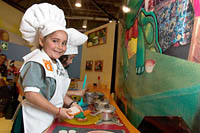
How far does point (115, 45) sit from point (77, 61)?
1.45 meters

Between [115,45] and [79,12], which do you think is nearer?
[115,45]

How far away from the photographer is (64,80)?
114cm

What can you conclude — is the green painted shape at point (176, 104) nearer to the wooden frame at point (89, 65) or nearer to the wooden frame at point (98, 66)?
the wooden frame at point (98, 66)

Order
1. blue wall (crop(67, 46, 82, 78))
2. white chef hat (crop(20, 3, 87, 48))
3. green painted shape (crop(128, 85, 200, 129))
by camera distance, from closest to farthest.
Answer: green painted shape (crop(128, 85, 200, 129))
white chef hat (crop(20, 3, 87, 48))
blue wall (crop(67, 46, 82, 78))

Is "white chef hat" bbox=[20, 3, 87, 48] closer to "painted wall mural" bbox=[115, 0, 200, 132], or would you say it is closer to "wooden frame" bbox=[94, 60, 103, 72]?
"painted wall mural" bbox=[115, 0, 200, 132]

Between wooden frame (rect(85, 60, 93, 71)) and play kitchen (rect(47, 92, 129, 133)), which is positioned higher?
wooden frame (rect(85, 60, 93, 71))

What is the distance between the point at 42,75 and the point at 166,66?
0.70 meters

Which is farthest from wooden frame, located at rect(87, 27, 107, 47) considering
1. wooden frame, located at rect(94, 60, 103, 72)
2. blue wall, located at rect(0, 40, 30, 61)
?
blue wall, located at rect(0, 40, 30, 61)

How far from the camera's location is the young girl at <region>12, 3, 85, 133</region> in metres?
0.88

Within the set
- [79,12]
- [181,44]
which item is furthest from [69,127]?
[79,12]

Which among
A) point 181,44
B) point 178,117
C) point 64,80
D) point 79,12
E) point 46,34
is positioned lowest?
point 178,117

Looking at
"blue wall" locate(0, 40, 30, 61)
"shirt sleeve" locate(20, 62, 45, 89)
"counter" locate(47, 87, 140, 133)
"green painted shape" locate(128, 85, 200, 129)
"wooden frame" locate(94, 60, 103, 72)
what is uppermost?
"blue wall" locate(0, 40, 30, 61)

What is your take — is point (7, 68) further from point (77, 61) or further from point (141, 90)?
point (141, 90)

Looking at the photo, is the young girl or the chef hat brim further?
the chef hat brim
